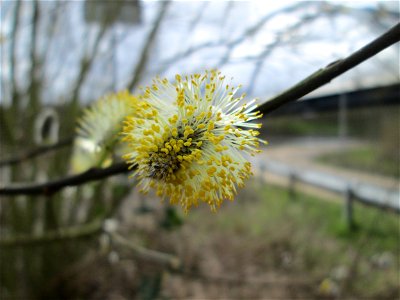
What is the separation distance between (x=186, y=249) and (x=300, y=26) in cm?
170

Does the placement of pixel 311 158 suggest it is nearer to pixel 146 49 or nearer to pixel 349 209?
pixel 349 209

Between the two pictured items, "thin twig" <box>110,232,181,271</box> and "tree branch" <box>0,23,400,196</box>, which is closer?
"tree branch" <box>0,23,400,196</box>

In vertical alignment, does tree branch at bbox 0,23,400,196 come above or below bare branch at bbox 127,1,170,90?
above

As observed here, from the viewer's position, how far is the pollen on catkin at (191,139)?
16.8 inches

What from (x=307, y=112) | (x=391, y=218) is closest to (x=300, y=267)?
(x=391, y=218)

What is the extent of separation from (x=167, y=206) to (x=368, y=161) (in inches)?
56.7

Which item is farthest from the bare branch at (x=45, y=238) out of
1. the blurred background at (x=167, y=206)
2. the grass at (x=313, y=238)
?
the grass at (x=313, y=238)

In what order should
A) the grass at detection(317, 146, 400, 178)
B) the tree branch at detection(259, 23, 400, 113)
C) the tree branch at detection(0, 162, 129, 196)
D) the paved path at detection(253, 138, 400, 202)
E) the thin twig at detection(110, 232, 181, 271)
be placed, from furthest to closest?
the paved path at detection(253, 138, 400, 202) → the grass at detection(317, 146, 400, 178) → the thin twig at detection(110, 232, 181, 271) → the tree branch at detection(0, 162, 129, 196) → the tree branch at detection(259, 23, 400, 113)

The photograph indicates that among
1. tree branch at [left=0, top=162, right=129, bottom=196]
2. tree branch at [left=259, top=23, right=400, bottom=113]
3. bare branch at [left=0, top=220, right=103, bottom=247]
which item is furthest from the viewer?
bare branch at [left=0, top=220, right=103, bottom=247]

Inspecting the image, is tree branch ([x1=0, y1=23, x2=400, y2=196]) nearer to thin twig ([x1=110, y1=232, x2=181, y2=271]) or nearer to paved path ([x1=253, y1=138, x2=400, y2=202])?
thin twig ([x1=110, y1=232, x2=181, y2=271])

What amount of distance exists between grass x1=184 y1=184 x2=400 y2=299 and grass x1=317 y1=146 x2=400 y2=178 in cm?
27

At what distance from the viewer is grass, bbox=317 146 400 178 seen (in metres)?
2.14

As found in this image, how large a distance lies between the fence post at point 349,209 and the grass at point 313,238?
4 cm

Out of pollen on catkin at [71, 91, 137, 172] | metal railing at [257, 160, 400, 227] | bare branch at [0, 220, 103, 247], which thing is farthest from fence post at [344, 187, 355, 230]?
pollen on catkin at [71, 91, 137, 172]
